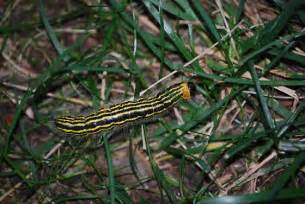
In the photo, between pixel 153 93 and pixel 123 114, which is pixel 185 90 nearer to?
pixel 153 93

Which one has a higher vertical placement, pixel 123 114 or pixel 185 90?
pixel 185 90

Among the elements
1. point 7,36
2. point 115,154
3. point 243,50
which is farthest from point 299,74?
point 7,36

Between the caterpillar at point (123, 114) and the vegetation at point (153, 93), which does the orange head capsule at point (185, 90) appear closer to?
the caterpillar at point (123, 114)

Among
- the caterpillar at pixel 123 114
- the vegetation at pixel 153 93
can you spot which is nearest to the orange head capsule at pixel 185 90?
the caterpillar at pixel 123 114

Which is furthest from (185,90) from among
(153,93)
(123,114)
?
(123,114)

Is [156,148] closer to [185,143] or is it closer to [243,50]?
[185,143]

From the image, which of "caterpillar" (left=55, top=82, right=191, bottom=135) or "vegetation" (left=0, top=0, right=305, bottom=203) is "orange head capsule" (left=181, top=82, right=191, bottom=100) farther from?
"vegetation" (left=0, top=0, right=305, bottom=203)

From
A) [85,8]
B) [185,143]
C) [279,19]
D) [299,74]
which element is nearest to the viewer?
[279,19]

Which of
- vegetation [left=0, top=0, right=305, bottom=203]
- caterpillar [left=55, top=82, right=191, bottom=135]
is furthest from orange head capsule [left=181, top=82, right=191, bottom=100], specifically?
vegetation [left=0, top=0, right=305, bottom=203]
